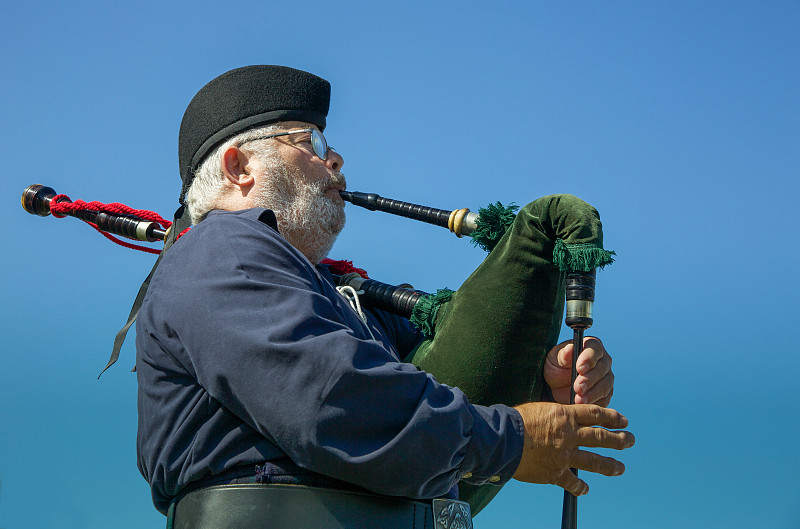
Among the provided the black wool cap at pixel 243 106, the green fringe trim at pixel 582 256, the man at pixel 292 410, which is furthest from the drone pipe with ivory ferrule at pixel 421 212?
the man at pixel 292 410

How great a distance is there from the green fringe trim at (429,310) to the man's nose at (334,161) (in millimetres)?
582

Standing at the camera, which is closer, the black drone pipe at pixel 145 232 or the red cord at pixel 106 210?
the black drone pipe at pixel 145 232

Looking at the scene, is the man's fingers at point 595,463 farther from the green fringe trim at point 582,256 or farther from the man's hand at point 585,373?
the green fringe trim at point 582,256

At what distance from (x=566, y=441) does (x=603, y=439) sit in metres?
0.11

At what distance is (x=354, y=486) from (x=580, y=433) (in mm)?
585

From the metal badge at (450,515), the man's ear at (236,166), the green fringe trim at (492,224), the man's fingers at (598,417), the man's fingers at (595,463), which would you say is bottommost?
the metal badge at (450,515)

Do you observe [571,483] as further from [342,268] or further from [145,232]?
[145,232]

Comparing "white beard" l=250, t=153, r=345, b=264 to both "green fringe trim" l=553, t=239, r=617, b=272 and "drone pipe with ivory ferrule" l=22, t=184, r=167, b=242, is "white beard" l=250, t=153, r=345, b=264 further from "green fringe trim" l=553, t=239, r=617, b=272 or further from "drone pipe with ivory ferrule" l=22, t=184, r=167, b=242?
"green fringe trim" l=553, t=239, r=617, b=272

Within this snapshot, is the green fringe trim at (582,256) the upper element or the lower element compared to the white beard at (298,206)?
lower

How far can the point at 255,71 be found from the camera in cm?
287

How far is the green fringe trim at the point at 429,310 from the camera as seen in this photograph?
260cm

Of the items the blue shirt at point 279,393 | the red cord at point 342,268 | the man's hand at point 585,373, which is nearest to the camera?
the blue shirt at point 279,393

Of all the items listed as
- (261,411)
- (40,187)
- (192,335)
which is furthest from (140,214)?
(261,411)

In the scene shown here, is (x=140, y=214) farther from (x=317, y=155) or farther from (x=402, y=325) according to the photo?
(x=402, y=325)
